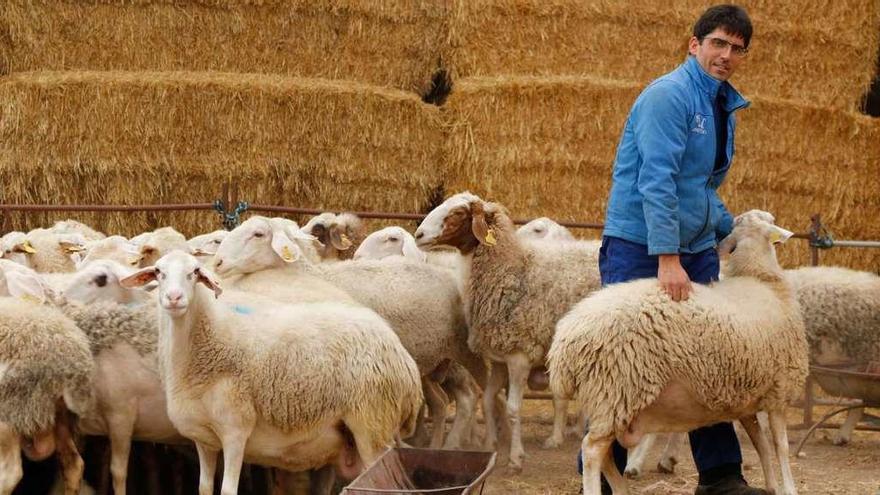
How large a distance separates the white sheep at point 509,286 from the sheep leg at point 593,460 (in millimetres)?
1918

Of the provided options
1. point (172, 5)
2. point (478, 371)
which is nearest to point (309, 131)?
point (172, 5)

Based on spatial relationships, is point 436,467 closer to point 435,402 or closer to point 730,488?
point 730,488

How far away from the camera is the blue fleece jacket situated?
5.37 metres

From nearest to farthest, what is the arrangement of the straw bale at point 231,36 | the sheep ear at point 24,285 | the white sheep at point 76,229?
the sheep ear at point 24,285 < the white sheep at point 76,229 < the straw bale at point 231,36

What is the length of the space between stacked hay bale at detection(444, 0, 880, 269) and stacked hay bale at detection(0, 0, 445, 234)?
55 cm

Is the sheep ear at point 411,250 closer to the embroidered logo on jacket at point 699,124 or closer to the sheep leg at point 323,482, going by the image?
the sheep leg at point 323,482

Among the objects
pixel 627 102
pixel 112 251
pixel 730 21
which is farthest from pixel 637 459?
pixel 627 102

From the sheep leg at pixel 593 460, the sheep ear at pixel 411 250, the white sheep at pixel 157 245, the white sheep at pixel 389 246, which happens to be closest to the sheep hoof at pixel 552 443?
the white sheep at pixel 389 246

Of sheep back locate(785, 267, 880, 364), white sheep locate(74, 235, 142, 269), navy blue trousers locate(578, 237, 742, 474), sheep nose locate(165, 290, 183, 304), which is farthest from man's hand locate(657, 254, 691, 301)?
white sheep locate(74, 235, 142, 269)

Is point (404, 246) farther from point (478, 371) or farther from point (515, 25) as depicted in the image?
point (515, 25)

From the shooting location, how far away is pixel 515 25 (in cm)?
1068

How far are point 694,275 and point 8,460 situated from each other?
2968mm

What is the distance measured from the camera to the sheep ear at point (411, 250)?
8202mm

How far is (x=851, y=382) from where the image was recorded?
24.6 ft
